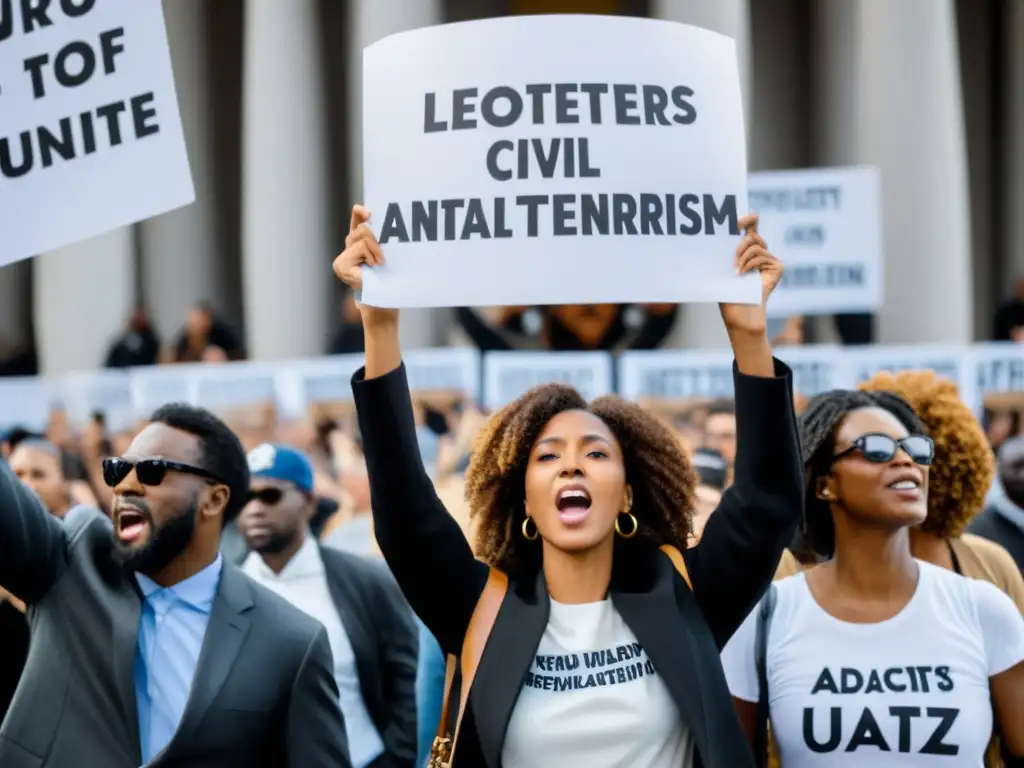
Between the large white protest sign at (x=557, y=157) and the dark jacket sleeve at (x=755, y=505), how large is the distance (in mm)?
470

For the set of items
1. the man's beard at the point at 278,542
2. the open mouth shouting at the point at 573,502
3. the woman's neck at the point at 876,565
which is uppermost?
the open mouth shouting at the point at 573,502

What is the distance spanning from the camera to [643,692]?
4320 millimetres

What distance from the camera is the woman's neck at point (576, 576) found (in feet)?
15.0

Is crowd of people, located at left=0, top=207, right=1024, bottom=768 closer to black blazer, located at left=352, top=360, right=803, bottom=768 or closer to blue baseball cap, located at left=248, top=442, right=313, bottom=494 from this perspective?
black blazer, located at left=352, top=360, right=803, bottom=768

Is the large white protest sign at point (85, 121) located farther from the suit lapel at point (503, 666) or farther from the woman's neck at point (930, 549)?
the woman's neck at point (930, 549)

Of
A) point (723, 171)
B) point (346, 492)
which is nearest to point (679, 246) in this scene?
point (723, 171)

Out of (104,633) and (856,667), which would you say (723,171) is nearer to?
(856,667)

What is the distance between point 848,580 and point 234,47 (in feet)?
88.1

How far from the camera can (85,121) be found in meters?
5.46

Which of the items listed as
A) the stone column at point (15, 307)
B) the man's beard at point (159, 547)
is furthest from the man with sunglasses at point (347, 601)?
the stone column at point (15, 307)

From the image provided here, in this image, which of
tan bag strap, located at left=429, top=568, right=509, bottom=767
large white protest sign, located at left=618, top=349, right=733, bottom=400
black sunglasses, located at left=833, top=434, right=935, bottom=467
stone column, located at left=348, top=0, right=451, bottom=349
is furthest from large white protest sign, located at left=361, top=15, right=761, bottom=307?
stone column, located at left=348, top=0, right=451, bottom=349

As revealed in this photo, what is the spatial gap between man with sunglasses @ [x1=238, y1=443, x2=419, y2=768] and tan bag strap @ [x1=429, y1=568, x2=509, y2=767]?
2.80 meters

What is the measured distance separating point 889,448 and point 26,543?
9.33 ft

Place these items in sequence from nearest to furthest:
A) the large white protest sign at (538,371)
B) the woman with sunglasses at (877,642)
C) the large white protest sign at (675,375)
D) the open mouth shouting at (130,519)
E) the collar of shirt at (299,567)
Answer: the woman with sunglasses at (877,642) < the open mouth shouting at (130,519) < the collar of shirt at (299,567) < the large white protest sign at (675,375) < the large white protest sign at (538,371)
